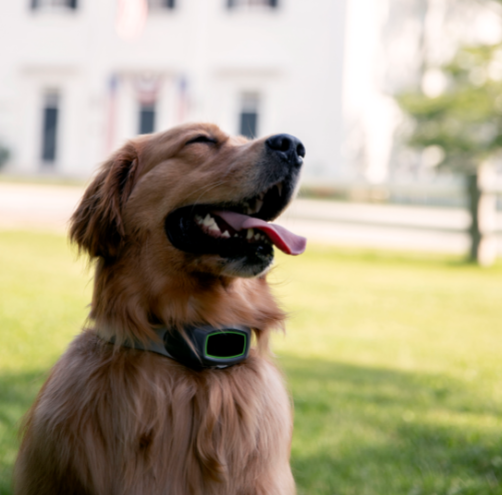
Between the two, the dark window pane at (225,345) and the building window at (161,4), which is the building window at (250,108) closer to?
the building window at (161,4)

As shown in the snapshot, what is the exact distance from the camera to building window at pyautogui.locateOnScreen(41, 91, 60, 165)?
21.5 m

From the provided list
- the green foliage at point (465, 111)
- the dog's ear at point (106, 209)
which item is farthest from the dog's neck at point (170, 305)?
the green foliage at point (465, 111)

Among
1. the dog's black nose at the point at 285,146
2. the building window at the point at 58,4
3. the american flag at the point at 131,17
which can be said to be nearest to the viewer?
the dog's black nose at the point at 285,146

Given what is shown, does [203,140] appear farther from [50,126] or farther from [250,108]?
[50,126]

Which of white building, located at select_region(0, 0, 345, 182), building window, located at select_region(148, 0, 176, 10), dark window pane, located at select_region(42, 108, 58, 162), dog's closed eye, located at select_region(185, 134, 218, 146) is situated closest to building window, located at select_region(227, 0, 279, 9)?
white building, located at select_region(0, 0, 345, 182)

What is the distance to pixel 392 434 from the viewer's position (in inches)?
171

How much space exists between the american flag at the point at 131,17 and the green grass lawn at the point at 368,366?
36.4ft

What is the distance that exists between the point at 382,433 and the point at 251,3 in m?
18.1

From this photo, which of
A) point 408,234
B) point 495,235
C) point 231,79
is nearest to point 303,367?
point 495,235

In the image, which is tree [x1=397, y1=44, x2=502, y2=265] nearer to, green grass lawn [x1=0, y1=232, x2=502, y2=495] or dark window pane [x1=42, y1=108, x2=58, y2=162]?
green grass lawn [x1=0, y1=232, x2=502, y2=495]

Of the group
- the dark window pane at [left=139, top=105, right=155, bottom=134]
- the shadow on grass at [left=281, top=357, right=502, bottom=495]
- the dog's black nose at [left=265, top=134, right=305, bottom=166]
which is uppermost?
A: the dark window pane at [left=139, top=105, right=155, bottom=134]

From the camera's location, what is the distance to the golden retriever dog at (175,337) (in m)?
2.42

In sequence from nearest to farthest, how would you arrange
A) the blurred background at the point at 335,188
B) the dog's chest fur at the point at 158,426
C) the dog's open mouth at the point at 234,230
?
1. the dog's chest fur at the point at 158,426
2. the dog's open mouth at the point at 234,230
3. the blurred background at the point at 335,188

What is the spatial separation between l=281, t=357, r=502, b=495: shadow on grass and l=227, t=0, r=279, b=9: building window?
53.8 feet
